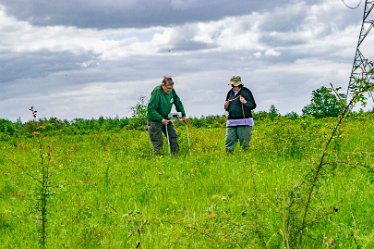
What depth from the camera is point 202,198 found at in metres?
8.70

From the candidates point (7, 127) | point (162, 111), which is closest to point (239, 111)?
point (162, 111)

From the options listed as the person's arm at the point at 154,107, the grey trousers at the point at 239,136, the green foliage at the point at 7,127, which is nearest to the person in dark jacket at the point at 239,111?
the grey trousers at the point at 239,136

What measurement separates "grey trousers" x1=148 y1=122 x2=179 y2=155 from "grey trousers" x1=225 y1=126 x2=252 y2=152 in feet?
4.45

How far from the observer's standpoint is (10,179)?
40.2 feet

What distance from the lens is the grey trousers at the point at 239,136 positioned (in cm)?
1393

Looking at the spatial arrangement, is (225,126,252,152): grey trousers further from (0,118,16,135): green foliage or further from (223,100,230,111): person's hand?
(0,118,16,135): green foliage

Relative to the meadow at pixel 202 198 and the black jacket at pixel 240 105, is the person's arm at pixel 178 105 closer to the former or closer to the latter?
the meadow at pixel 202 198

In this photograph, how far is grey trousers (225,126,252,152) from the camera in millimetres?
13930

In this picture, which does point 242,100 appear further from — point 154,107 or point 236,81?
point 154,107

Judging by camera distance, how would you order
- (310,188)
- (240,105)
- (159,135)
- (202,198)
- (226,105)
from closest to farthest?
(310,188) < (202,198) < (240,105) < (226,105) < (159,135)

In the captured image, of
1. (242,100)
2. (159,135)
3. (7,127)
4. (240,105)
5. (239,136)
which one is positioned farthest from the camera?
(7,127)

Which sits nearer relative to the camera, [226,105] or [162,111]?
[226,105]

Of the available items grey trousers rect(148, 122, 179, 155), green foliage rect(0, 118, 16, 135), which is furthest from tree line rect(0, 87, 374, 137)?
grey trousers rect(148, 122, 179, 155)

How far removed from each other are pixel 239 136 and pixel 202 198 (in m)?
5.48
